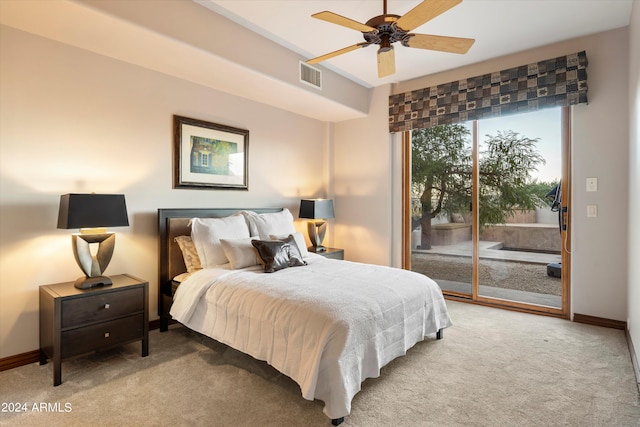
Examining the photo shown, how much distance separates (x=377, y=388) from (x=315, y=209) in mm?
2562

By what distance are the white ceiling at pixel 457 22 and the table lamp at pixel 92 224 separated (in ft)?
6.07

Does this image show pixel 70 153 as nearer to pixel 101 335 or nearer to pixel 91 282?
pixel 91 282

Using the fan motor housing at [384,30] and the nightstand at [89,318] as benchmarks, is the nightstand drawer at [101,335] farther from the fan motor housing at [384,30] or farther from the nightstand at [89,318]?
the fan motor housing at [384,30]

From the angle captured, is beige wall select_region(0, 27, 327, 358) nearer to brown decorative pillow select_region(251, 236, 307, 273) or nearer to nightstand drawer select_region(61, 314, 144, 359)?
nightstand drawer select_region(61, 314, 144, 359)


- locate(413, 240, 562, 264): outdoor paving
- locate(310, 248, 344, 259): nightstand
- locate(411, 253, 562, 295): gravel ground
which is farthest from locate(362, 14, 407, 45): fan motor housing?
locate(411, 253, 562, 295): gravel ground

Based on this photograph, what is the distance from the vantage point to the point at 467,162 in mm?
4250

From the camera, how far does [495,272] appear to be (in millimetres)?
4105

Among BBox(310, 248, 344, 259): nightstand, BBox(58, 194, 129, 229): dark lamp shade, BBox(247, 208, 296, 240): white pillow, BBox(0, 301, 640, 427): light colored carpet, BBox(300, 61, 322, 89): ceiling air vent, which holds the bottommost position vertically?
BBox(0, 301, 640, 427): light colored carpet

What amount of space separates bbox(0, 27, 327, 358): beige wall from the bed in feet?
0.92

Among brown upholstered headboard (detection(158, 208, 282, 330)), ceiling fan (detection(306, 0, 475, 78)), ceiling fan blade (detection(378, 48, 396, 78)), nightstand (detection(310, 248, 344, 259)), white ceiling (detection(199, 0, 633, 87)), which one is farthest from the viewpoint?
nightstand (detection(310, 248, 344, 259))

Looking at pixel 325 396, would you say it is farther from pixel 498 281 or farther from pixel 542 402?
pixel 498 281

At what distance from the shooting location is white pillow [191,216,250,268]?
10.2 feet

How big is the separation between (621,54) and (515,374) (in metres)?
3.17

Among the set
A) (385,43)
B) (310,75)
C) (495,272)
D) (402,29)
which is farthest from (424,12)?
(495,272)
